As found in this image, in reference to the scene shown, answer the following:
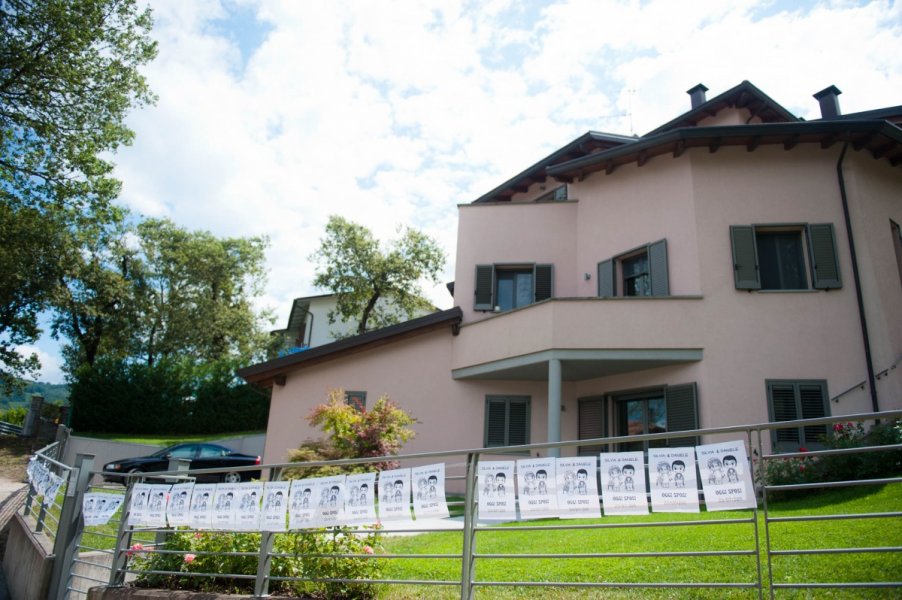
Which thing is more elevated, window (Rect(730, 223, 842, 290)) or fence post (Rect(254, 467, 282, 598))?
window (Rect(730, 223, 842, 290))

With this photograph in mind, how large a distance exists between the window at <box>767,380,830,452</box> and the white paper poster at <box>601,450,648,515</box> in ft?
29.8

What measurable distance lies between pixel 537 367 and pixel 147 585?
9.54 meters

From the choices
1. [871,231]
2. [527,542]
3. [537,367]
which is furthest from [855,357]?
[527,542]

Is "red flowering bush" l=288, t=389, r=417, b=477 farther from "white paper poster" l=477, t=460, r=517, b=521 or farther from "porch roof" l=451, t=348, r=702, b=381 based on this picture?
"white paper poster" l=477, t=460, r=517, b=521

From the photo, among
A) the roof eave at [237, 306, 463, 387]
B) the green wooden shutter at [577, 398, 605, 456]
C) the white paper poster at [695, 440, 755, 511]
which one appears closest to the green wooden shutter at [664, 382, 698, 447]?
the green wooden shutter at [577, 398, 605, 456]

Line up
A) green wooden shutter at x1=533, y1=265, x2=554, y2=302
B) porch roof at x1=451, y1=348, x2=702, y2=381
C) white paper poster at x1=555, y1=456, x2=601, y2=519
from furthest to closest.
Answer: green wooden shutter at x1=533, y1=265, x2=554, y2=302
porch roof at x1=451, y1=348, x2=702, y2=381
white paper poster at x1=555, y1=456, x2=601, y2=519

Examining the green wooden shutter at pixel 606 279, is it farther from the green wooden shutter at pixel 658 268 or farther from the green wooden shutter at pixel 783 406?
the green wooden shutter at pixel 783 406

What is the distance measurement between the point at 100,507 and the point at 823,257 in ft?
42.7

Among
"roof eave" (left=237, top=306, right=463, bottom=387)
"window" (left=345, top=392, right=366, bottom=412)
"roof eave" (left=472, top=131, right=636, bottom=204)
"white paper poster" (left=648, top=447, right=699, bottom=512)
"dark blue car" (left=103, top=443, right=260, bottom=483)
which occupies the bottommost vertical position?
"white paper poster" (left=648, top=447, right=699, bottom=512)

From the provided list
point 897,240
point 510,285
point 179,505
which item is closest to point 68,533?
point 179,505

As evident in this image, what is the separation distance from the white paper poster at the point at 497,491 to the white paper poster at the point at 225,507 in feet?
8.17

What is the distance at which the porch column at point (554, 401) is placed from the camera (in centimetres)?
1340

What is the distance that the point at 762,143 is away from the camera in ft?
44.7

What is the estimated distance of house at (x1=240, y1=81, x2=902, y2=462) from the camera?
12609mm
